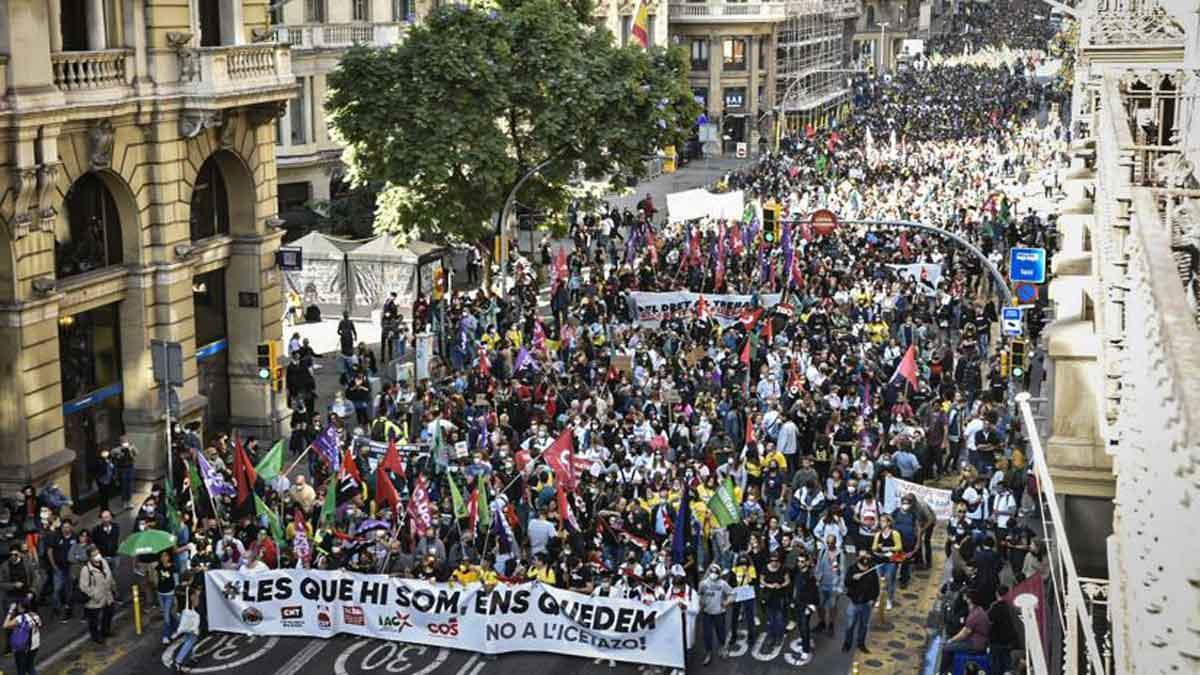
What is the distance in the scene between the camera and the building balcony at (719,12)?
301 ft

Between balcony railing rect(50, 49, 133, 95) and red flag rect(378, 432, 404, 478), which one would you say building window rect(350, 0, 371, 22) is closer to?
balcony railing rect(50, 49, 133, 95)

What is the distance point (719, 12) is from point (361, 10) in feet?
137

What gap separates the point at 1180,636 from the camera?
14.8 ft

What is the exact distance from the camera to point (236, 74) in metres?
30.5

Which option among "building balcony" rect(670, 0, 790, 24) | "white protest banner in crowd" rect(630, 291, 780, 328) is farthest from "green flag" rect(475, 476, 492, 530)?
"building balcony" rect(670, 0, 790, 24)

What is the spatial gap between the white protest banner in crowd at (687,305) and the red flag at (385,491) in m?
15.9

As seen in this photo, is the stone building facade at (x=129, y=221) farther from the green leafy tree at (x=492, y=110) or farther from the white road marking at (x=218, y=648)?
the green leafy tree at (x=492, y=110)

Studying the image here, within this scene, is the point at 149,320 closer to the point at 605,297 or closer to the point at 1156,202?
the point at 605,297

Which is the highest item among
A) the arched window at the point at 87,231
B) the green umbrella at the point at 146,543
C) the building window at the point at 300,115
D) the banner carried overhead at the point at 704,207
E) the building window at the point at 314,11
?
the building window at the point at 314,11

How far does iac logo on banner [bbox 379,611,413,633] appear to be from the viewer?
70.8 feet

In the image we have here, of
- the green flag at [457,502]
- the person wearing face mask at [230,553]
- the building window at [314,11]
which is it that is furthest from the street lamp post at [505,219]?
the person wearing face mask at [230,553]

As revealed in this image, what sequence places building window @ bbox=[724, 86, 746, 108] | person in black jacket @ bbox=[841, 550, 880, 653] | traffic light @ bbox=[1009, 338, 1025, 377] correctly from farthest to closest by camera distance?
building window @ bbox=[724, 86, 746, 108]
traffic light @ bbox=[1009, 338, 1025, 377]
person in black jacket @ bbox=[841, 550, 880, 653]

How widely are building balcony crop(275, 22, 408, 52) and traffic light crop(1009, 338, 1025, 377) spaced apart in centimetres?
2564

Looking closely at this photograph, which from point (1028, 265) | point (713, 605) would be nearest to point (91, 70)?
point (713, 605)
